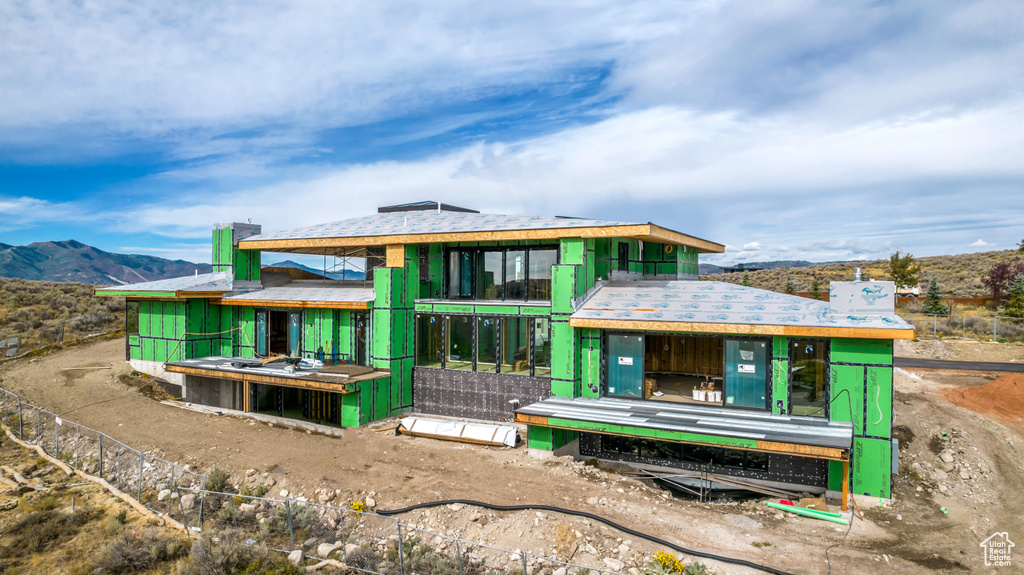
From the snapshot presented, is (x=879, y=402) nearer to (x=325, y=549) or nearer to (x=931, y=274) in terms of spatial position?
(x=325, y=549)

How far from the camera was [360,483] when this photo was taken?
45.9 feet

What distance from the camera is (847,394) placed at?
1330cm

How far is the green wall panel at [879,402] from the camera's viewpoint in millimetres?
12898

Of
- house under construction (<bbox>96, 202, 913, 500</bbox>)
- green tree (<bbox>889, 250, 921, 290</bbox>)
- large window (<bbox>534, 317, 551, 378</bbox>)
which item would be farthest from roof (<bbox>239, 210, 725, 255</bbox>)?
green tree (<bbox>889, 250, 921, 290</bbox>)

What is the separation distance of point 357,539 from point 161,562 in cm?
385

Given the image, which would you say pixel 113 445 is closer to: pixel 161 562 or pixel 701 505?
pixel 161 562

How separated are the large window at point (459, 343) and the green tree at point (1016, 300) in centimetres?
3850

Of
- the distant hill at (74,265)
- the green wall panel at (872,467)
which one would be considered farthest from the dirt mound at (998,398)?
the distant hill at (74,265)

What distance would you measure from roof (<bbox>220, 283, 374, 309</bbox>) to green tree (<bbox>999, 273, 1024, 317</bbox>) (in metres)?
41.4

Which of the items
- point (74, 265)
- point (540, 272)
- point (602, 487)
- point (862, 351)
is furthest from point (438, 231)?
point (74, 265)

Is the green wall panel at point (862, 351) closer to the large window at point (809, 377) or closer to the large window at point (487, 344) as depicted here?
the large window at point (809, 377)

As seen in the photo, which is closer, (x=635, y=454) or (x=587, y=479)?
(x=587, y=479)

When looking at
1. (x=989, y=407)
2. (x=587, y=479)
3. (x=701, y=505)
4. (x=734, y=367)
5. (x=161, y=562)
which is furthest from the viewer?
(x=989, y=407)

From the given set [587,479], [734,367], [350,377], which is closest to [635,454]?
[587,479]
